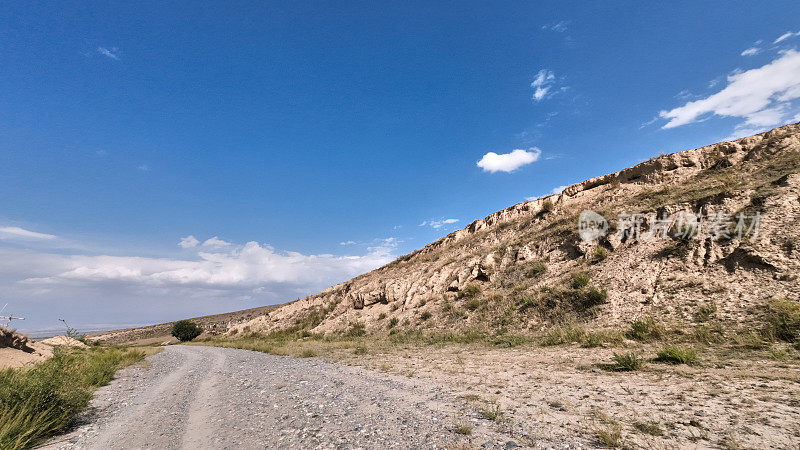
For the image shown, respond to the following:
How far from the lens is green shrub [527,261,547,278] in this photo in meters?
22.5

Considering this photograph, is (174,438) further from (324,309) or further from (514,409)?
(324,309)

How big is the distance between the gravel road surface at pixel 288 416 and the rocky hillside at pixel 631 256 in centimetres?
1234

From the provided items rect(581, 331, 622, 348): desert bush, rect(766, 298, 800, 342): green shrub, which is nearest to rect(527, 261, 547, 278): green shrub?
rect(581, 331, 622, 348): desert bush

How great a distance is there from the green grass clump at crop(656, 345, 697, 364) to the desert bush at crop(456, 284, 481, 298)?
14.9 m

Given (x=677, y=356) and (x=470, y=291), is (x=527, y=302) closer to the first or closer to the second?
(x=470, y=291)

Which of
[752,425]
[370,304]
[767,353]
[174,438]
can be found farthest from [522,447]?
[370,304]

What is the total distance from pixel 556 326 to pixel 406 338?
A: 9.72 m

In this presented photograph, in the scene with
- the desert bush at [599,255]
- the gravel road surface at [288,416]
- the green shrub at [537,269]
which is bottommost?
the gravel road surface at [288,416]

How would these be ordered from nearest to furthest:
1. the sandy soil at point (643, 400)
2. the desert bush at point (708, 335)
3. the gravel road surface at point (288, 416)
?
the sandy soil at point (643, 400) < the gravel road surface at point (288, 416) < the desert bush at point (708, 335)

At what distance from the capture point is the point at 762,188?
1797cm

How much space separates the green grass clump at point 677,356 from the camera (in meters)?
8.91

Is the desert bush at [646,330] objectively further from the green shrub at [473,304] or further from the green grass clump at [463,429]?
the green grass clump at [463,429]

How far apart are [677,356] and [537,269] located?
1396 centimetres

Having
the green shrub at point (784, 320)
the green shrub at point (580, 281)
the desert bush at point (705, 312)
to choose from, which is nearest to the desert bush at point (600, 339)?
the desert bush at point (705, 312)
